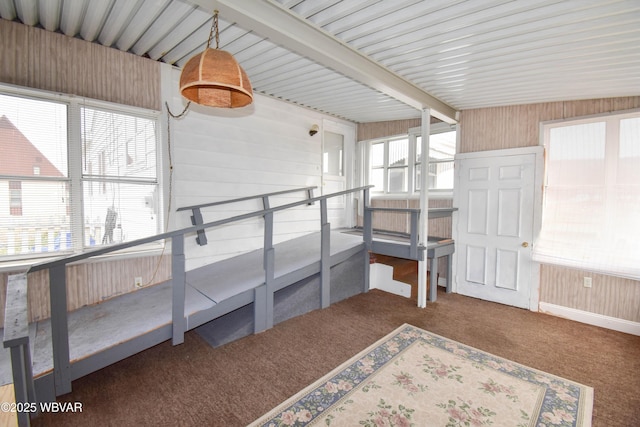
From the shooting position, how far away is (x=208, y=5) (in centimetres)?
181

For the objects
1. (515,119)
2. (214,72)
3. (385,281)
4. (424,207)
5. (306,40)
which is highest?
(306,40)

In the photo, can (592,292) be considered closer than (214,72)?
No

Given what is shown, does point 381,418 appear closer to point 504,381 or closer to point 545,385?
point 504,381

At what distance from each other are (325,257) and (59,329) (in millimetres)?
2467

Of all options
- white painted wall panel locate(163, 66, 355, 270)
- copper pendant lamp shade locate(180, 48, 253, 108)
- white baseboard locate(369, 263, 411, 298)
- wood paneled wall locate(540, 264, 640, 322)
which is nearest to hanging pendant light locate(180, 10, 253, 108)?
copper pendant lamp shade locate(180, 48, 253, 108)

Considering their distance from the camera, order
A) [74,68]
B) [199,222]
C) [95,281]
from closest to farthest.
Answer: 1. [74,68]
2. [95,281]
3. [199,222]

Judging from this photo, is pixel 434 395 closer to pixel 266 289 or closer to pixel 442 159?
pixel 266 289

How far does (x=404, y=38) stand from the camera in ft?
8.24

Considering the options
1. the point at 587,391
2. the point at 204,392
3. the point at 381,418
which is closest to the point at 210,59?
the point at 204,392

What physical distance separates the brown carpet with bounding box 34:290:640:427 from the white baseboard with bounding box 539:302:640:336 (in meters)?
0.12

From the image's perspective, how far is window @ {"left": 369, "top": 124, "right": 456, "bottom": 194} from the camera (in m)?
4.86

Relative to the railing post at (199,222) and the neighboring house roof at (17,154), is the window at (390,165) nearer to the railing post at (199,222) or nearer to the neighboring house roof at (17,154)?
the railing post at (199,222)

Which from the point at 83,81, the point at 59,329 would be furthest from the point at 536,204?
the point at 83,81

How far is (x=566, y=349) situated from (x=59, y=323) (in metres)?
4.33
